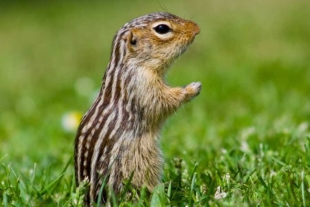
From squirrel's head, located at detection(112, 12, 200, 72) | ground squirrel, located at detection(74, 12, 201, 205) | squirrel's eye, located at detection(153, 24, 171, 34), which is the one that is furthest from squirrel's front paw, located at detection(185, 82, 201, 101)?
squirrel's eye, located at detection(153, 24, 171, 34)

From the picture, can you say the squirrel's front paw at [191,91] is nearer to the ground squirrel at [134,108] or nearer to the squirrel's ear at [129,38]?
the ground squirrel at [134,108]

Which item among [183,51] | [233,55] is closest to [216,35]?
[233,55]

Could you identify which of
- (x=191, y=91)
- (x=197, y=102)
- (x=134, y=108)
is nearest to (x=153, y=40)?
(x=191, y=91)

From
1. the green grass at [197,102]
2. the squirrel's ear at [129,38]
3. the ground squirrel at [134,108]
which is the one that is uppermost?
the squirrel's ear at [129,38]

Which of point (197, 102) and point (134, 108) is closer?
point (134, 108)

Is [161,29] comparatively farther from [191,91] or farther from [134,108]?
[134,108]

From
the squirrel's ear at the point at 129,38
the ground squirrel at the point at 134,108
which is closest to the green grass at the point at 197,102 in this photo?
the ground squirrel at the point at 134,108
